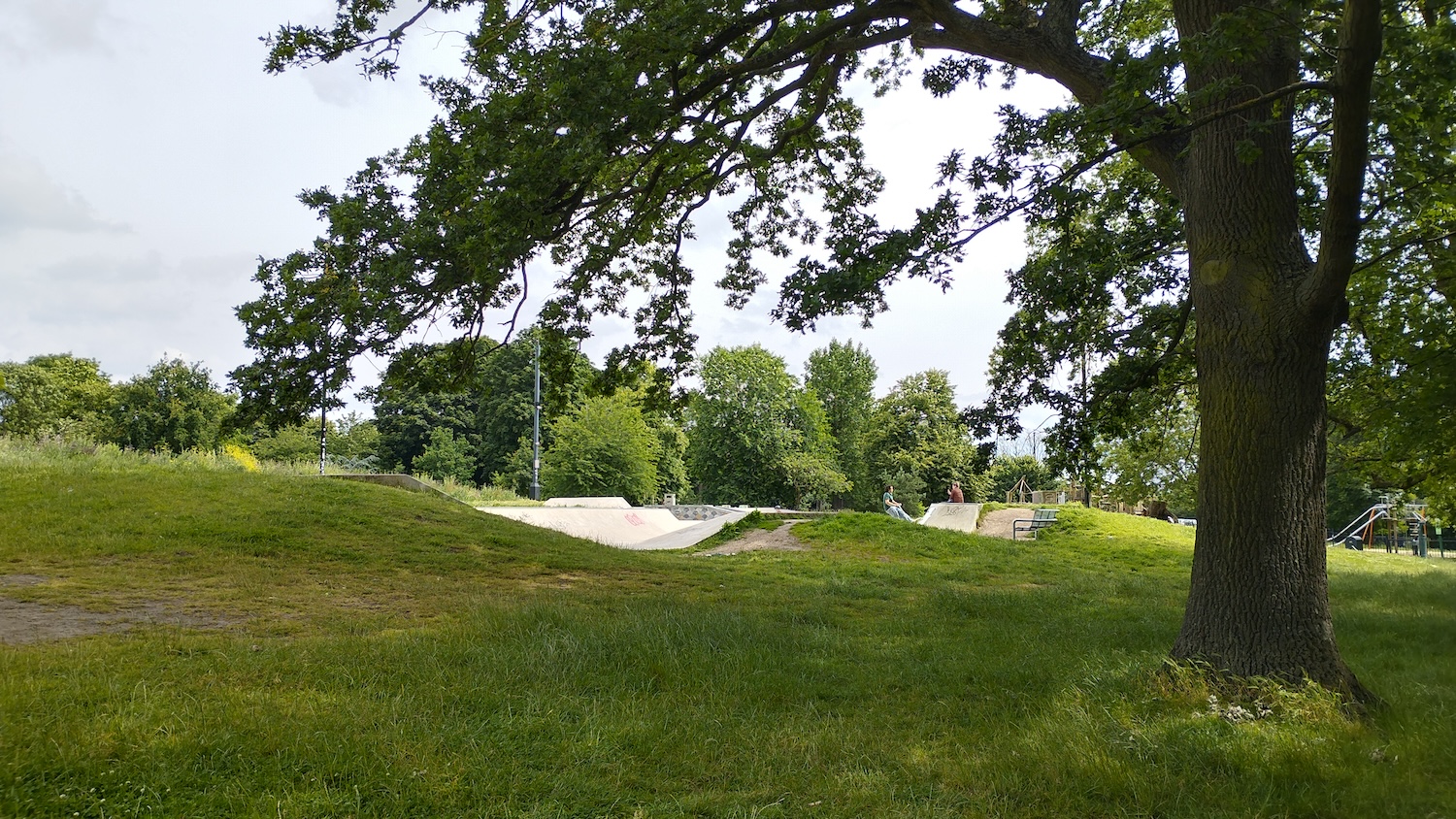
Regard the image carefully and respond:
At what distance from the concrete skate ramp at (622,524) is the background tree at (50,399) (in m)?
→ 34.8

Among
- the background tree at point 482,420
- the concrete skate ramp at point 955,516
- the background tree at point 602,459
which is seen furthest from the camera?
the background tree at point 482,420

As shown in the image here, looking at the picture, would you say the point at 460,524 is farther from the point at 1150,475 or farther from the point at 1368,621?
the point at 1150,475

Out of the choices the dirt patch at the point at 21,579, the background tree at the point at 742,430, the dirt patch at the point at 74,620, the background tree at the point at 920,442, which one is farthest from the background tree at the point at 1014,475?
the dirt patch at the point at 74,620

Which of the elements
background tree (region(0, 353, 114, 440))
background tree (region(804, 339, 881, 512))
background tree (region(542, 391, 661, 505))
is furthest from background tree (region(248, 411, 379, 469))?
background tree (region(804, 339, 881, 512))

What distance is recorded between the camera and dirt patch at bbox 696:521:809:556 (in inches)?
691

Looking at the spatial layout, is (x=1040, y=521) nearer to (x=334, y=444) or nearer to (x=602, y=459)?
(x=602, y=459)

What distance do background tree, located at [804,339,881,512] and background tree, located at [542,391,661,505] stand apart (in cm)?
2297

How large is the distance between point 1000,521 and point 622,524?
1236cm

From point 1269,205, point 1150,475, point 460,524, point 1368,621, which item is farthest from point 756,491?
point 1269,205

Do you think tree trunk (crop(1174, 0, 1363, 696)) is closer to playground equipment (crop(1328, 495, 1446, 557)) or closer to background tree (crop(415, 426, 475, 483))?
playground equipment (crop(1328, 495, 1446, 557))

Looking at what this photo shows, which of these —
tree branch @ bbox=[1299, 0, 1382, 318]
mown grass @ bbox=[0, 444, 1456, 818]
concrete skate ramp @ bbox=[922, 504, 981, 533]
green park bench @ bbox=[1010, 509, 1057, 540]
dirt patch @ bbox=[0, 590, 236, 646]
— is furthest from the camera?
concrete skate ramp @ bbox=[922, 504, 981, 533]

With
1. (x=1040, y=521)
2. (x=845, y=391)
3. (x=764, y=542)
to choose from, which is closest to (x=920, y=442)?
(x=845, y=391)

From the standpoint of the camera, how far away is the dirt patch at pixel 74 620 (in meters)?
6.13

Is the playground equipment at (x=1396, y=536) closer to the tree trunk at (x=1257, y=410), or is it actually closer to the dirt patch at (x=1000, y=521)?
the dirt patch at (x=1000, y=521)
